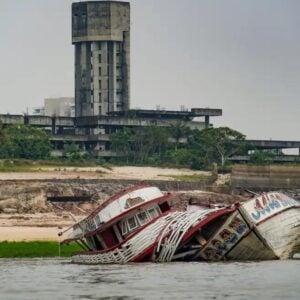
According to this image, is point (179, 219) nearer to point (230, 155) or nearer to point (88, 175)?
point (88, 175)

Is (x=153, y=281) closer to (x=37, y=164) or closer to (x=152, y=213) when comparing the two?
(x=152, y=213)

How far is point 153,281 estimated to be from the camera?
246 feet

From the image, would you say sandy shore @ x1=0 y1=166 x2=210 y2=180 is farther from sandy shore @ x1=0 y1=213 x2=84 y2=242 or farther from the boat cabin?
the boat cabin

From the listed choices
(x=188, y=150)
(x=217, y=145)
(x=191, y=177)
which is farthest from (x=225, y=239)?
(x=188, y=150)

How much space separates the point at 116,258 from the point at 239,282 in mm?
13152

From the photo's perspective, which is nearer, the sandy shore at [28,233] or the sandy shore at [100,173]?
the sandy shore at [28,233]

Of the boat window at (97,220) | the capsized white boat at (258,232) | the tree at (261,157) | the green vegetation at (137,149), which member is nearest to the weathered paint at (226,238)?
the capsized white boat at (258,232)

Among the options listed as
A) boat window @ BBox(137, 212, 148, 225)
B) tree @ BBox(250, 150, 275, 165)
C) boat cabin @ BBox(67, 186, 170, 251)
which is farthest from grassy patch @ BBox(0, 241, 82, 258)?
tree @ BBox(250, 150, 275, 165)

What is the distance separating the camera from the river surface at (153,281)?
2744 inches

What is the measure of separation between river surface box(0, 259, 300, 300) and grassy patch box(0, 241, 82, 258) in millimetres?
9190

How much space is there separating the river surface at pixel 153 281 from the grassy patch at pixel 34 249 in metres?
9.19

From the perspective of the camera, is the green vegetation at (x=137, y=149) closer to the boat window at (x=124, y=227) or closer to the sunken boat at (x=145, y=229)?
the sunken boat at (x=145, y=229)

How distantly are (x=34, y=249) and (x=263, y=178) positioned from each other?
57.1 meters

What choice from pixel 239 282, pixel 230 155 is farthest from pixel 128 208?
pixel 230 155
